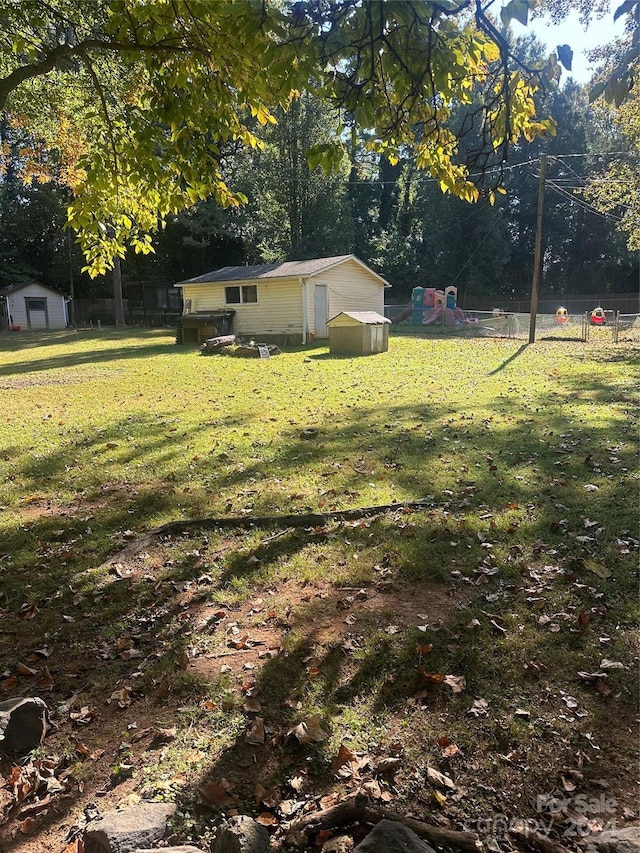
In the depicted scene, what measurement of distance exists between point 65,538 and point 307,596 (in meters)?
2.43

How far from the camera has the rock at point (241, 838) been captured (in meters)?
1.93

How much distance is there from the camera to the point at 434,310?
3170cm

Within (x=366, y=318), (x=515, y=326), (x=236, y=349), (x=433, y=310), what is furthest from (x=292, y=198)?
(x=236, y=349)

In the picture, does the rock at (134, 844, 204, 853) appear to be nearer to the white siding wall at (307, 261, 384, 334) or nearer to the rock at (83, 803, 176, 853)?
the rock at (83, 803, 176, 853)

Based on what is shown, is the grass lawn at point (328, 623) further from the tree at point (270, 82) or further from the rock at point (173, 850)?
the tree at point (270, 82)

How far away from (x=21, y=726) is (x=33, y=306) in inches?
1616

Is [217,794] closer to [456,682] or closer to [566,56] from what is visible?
[456,682]

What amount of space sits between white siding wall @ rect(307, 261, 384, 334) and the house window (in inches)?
115

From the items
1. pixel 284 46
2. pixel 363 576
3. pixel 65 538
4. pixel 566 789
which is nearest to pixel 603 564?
pixel 363 576

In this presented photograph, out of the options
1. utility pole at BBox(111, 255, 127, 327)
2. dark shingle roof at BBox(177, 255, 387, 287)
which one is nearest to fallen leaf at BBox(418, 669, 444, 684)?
dark shingle roof at BBox(177, 255, 387, 287)

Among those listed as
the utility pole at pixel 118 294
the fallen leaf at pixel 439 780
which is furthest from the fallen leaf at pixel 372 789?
the utility pole at pixel 118 294

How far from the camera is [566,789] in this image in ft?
7.27

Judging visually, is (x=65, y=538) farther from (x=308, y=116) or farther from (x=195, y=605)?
(x=308, y=116)

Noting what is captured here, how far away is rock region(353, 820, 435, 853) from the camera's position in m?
1.83
